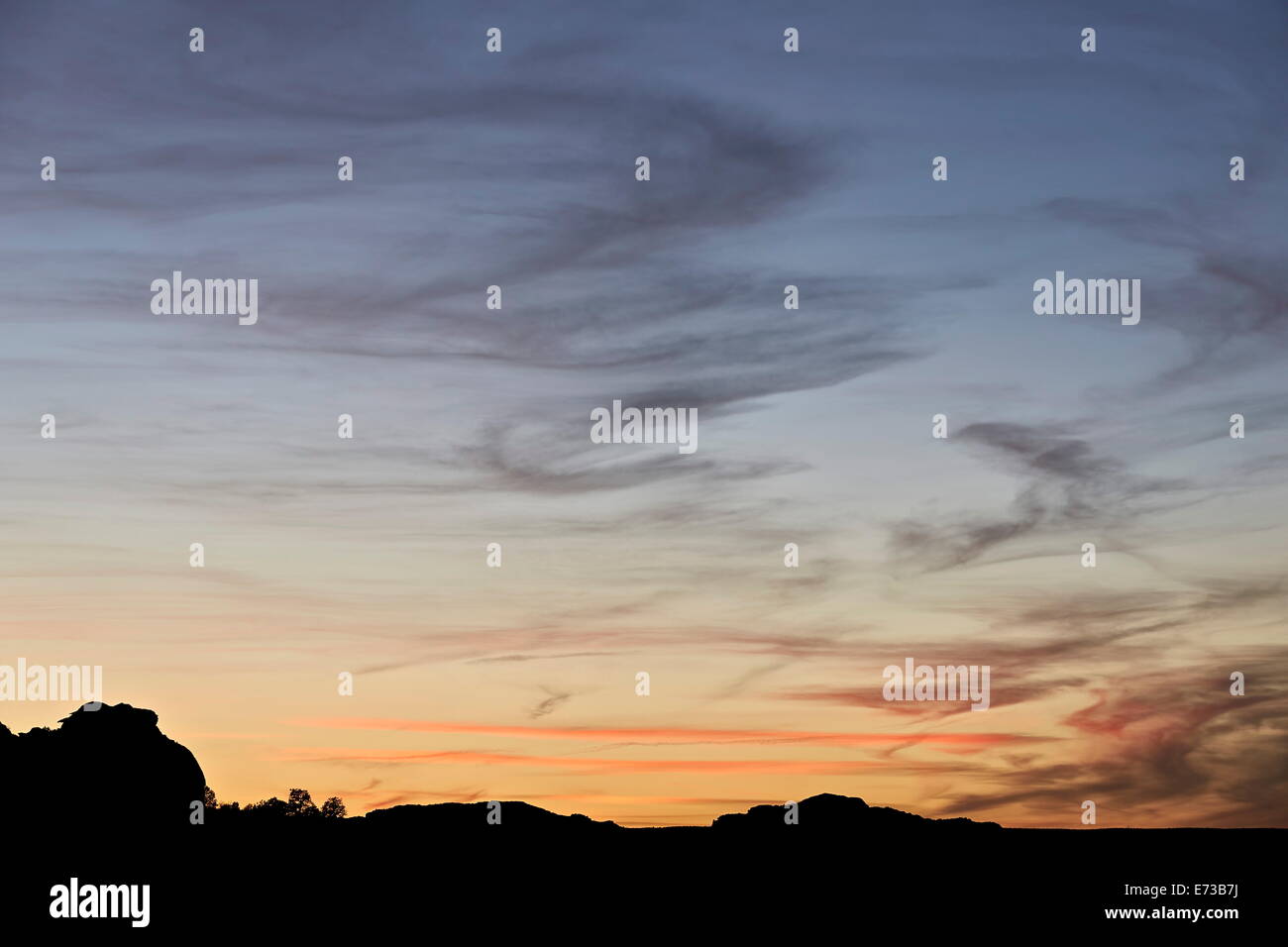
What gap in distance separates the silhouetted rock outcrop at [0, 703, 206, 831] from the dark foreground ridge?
253 millimetres

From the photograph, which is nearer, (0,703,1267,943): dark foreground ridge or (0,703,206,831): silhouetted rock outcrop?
(0,703,1267,943): dark foreground ridge

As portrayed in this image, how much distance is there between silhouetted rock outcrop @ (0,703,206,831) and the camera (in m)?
139

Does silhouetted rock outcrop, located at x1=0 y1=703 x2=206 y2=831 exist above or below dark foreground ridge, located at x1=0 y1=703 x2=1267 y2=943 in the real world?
above

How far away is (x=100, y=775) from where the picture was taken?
14850cm
